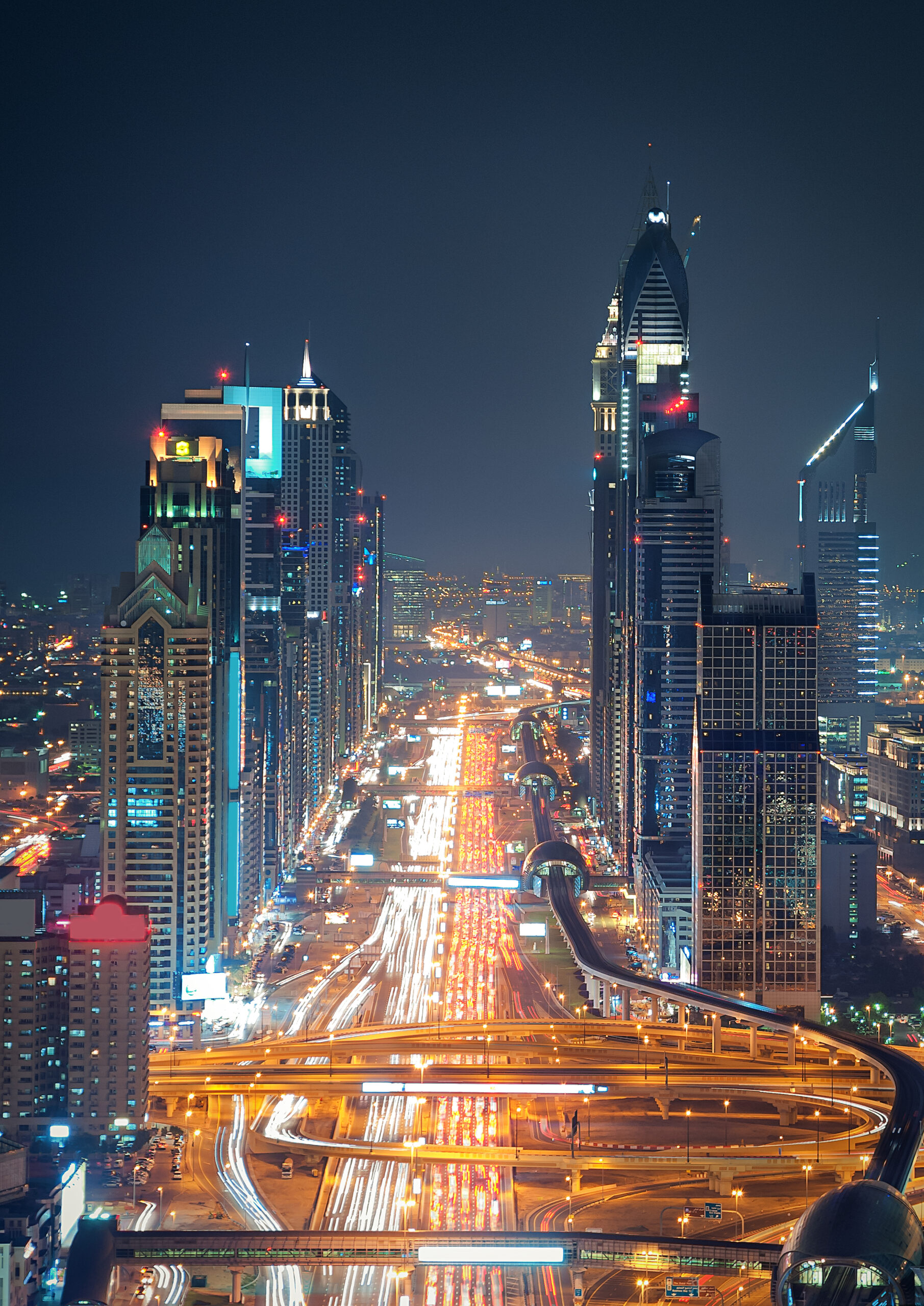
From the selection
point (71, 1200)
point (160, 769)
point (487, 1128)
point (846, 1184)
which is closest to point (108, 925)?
point (71, 1200)

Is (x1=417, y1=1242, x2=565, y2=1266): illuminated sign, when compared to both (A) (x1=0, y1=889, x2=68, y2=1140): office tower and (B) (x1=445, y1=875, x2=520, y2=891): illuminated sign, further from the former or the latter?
(B) (x1=445, y1=875, x2=520, y2=891): illuminated sign

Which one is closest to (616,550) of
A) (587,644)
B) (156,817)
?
(156,817)

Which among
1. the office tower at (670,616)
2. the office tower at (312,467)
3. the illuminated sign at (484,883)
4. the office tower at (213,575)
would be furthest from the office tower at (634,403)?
the office tower at (312,467)

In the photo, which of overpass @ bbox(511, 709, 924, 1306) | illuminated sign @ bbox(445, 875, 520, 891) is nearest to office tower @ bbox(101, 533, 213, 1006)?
overpass @ bbox(511, 709, 924, 1306)

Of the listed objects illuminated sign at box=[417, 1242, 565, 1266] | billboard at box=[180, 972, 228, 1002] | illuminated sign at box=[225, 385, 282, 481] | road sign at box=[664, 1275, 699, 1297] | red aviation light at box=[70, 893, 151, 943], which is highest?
illuminated sign at box=[225, 385, 282, 481]

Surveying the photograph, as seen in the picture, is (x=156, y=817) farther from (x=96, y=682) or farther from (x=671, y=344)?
(x=96, y=682)

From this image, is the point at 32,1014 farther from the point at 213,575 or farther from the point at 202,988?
the point at 213,575

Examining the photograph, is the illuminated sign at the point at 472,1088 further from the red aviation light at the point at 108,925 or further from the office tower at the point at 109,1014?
the red aviation light at the point at 108,925
